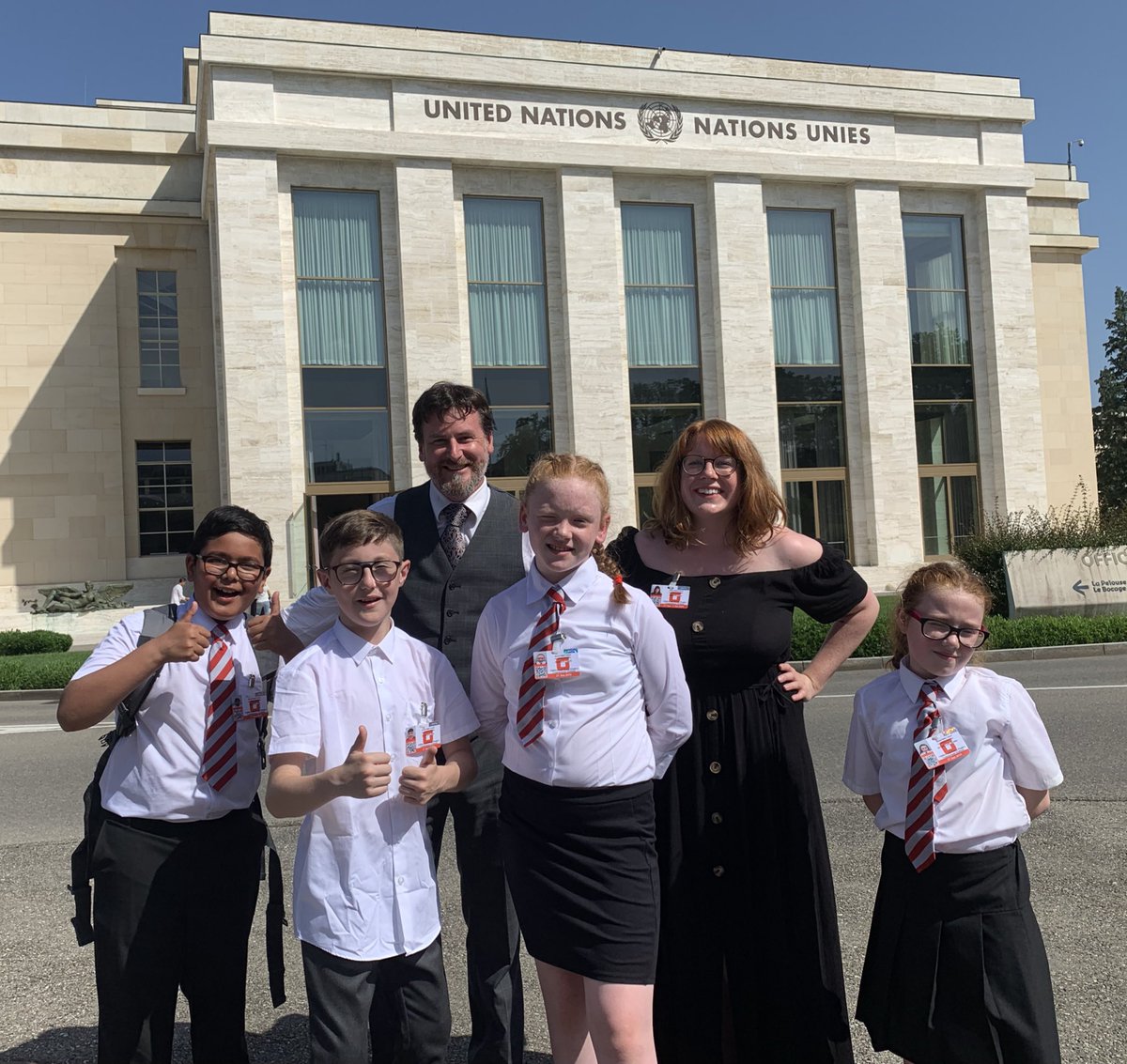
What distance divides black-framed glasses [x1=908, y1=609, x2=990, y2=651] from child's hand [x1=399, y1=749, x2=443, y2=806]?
4.98 ft

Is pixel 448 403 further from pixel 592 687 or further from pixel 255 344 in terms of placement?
pixel 255 344

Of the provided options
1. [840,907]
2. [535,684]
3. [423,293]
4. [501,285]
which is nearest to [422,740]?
[535,684]

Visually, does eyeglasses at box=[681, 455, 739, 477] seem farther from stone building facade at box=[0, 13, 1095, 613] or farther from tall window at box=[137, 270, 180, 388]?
tall window at box=[137, 270, 180, 388]

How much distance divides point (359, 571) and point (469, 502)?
817 mm

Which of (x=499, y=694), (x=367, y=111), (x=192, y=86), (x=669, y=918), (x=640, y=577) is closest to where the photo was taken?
(x=499, y=694)

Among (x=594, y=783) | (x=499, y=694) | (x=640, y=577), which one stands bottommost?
(x=594, y=783)

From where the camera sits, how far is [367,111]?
25.2 metres

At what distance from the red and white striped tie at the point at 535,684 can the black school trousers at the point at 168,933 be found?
38.3 inches

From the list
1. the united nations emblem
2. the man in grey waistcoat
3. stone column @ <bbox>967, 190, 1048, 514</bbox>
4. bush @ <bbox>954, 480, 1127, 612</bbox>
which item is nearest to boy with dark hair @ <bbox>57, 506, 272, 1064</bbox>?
the man in grey waistcoat

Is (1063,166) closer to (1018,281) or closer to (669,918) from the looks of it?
(1018,281)

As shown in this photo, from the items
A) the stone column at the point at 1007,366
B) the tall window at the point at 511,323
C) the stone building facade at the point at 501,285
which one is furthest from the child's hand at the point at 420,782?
the stone column at the point at 1007,366

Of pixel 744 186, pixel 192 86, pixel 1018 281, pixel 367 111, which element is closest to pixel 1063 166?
pixel 1018 281

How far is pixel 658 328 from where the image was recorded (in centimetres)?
2752

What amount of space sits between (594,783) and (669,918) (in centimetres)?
75
